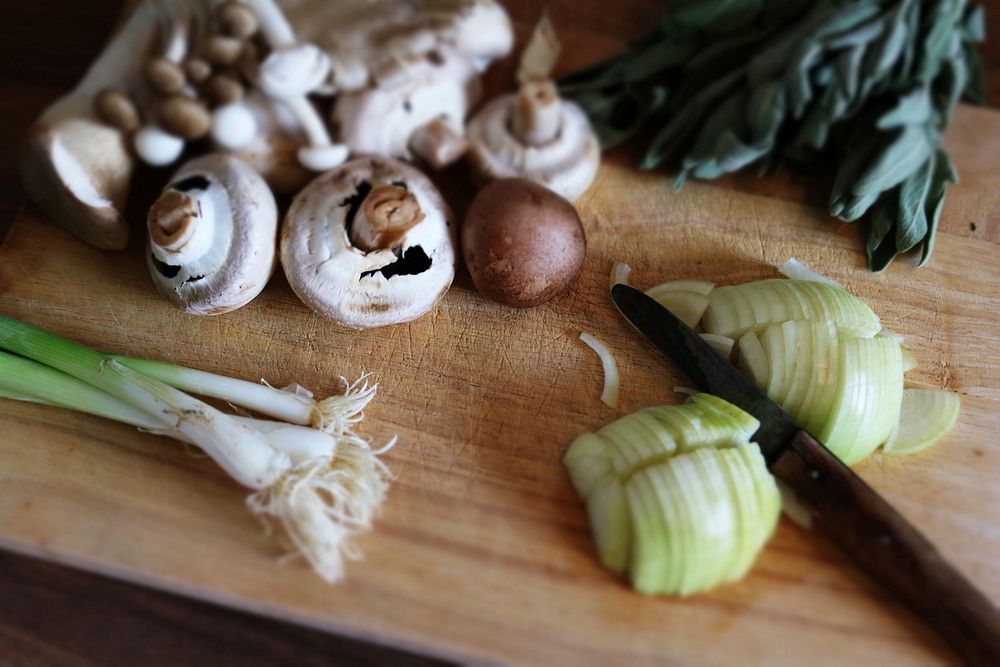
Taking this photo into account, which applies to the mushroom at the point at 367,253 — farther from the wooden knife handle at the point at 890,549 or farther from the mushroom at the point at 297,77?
the wooden knife handle at the point at 890,549

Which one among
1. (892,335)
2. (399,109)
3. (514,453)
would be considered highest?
(399,109)


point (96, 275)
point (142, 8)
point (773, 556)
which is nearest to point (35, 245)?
point (96, 275)

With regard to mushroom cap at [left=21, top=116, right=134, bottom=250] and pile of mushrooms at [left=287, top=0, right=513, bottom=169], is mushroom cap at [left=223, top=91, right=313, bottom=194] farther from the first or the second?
mushroom cap at [left=21, top=116, right=134, bottom=250]

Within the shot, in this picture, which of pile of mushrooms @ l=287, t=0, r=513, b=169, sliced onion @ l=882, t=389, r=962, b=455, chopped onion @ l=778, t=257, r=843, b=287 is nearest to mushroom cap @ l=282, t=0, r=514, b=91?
pile of mushrooms @ l=287, t=0, r=513, b=169

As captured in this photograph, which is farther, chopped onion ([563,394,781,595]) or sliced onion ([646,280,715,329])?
sliced onion ([646,280,715,329])

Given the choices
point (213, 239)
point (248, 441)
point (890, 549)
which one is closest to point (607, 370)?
point (890, 549)

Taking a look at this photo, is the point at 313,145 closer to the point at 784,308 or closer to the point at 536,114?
the point at 536,114
